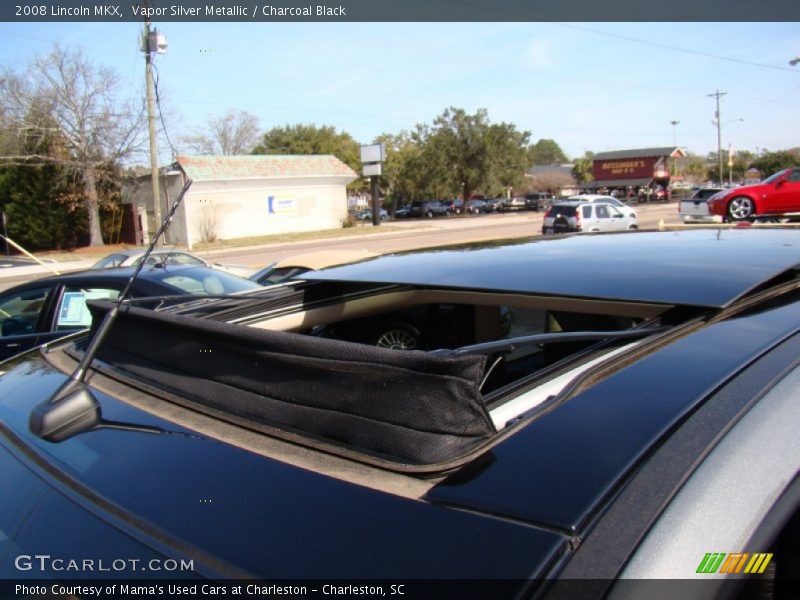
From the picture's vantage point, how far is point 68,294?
659cm

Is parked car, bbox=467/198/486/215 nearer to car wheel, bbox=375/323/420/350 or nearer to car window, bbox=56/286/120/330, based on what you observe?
car window, bbox=56/286/120/330

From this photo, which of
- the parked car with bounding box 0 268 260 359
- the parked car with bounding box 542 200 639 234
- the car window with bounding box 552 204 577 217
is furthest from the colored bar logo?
the car window with bounding box 552 204 577 217

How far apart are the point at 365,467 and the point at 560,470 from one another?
38 cm

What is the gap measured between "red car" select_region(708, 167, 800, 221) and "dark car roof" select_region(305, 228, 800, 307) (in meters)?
18.7

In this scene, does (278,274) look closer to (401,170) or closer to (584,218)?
(584,218)

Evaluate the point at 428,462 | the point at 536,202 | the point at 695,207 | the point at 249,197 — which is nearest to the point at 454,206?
the point at 536,202

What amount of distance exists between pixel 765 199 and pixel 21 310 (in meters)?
20.0

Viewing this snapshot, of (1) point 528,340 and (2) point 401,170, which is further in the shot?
(2) point 401,170

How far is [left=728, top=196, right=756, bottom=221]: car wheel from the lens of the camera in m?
19.9

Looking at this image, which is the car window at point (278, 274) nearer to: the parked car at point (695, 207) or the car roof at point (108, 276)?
the car roof at point (108, 276)

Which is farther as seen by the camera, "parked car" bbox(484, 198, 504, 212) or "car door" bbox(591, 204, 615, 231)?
"parked car" bbox(484, 198, 504, 212)

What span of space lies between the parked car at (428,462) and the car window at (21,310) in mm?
5454

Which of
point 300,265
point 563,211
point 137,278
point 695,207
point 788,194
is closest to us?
point 137,278

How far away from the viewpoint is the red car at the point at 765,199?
1936 centimetres
